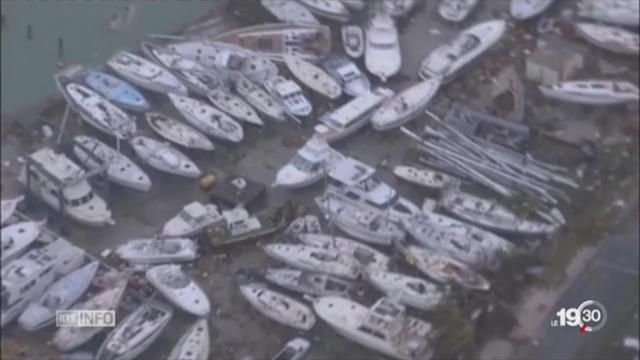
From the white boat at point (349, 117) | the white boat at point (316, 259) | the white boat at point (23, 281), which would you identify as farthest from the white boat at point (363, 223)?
the white boat at point (23, 281)

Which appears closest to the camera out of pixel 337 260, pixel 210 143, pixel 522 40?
pixel 337 260

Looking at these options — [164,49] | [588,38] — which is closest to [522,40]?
[588,38]

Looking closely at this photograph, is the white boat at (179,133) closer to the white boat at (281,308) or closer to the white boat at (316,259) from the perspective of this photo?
the white boat at (316,259)

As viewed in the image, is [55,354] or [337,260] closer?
[55,354]

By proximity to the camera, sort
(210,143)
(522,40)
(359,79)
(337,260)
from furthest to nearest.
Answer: (522,40)
(359,79)
(210,143)
(337,260)

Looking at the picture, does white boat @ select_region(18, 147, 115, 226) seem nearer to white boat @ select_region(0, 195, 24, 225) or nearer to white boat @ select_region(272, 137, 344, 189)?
white boat @ select_region(0, 195, 24, 225)

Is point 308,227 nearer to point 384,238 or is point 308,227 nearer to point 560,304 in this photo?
point 384,238

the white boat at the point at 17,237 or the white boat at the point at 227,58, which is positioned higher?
Answer: the white boat at the point at 227,58
